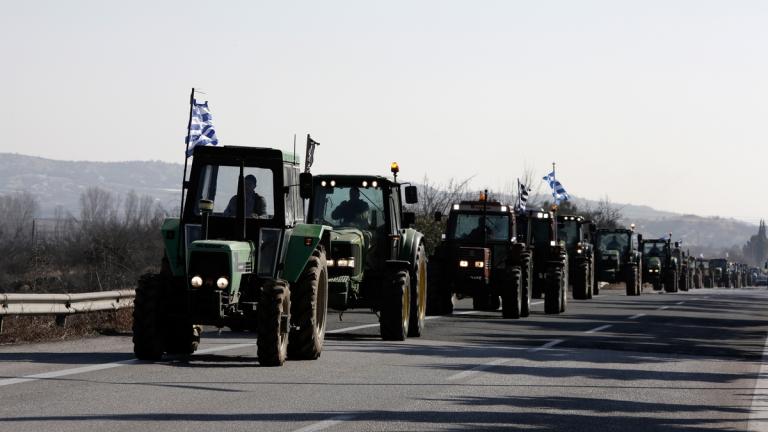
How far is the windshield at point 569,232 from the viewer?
46719 mm

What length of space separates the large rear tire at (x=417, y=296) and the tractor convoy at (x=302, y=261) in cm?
2

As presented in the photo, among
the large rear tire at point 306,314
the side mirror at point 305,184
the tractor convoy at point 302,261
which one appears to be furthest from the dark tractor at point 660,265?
the side mirror at point 305,184

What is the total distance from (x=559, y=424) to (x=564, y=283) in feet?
76.0

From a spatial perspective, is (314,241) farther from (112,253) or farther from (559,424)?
(112,253)

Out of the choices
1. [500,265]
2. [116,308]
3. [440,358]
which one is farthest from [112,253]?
[440,358]

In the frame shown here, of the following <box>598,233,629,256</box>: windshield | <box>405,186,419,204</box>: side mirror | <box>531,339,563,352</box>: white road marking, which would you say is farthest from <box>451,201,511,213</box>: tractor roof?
<box>598,233,629,256</box>: windshield

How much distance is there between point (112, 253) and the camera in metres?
68.7

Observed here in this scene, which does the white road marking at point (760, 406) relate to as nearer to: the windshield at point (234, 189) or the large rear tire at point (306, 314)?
the large rear tire at point (306, 314)

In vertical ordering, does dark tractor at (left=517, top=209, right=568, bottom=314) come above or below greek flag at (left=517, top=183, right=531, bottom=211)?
below

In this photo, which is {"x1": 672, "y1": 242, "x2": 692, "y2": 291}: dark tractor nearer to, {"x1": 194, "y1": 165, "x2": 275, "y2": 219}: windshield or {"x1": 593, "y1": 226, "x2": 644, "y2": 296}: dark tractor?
{"x1": 593, "y1": 226, "x2": 644, "y2": 296}: dark tractor

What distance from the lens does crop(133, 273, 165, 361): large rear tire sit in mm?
16000

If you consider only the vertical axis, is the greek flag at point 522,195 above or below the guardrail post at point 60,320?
above

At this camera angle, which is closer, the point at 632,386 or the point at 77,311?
the point at 632,386

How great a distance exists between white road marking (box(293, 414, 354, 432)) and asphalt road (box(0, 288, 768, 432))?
1cm
